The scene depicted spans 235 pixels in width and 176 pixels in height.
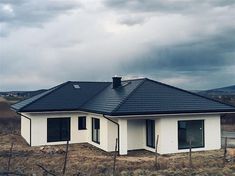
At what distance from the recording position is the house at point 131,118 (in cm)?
1955

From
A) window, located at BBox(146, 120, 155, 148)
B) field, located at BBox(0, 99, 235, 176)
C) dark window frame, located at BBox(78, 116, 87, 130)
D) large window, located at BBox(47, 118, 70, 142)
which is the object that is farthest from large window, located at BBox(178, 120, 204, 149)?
large window, located at BBox(47, 118, 70, 142)

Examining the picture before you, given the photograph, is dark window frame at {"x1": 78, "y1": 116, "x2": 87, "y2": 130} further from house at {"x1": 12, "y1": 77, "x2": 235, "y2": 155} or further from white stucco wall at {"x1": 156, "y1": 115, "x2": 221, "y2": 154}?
white stucco wall at {"x1": 156, "y1": 115, "x2": 221, "y2": 154}

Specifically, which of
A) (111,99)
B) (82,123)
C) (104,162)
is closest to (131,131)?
(111,99)

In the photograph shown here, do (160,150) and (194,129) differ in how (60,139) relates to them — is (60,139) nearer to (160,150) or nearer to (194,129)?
(160,150)

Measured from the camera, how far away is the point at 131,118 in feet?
64.6

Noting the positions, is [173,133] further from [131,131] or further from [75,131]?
[75,131]

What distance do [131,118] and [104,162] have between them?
3.74 m

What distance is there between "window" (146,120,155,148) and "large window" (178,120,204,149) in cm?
150

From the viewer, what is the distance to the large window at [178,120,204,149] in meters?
20.3

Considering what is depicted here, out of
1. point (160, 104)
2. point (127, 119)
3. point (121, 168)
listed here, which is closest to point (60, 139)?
point (127, 119)

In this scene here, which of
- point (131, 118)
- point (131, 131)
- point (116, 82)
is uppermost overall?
point (116, 82)

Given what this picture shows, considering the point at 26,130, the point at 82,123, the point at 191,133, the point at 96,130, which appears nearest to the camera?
the point at 191,133

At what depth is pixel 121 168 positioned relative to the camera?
1545cm

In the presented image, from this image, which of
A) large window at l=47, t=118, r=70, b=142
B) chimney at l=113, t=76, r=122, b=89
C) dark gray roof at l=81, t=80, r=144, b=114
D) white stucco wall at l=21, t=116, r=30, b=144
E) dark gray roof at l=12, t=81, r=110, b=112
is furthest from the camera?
chimney at l=113, t=76, r=122, b=89
